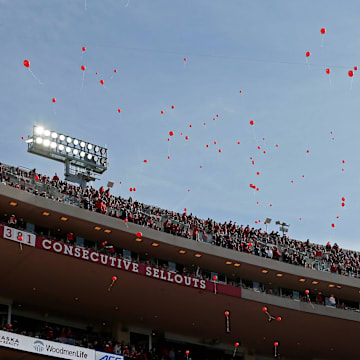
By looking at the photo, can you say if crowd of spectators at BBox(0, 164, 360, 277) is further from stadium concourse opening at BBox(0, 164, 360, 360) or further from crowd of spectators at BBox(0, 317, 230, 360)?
crowd of spectators at BBox(0, 317, 230, 360)

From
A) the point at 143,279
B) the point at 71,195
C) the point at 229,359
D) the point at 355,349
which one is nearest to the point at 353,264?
the point at 355,349

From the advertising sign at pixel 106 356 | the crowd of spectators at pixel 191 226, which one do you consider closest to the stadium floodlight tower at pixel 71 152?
the crowd of spectators at pixel 191 226

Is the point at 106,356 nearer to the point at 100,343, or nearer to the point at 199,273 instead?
the point at 100,343

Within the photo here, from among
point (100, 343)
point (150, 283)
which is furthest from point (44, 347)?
point (150, 283)

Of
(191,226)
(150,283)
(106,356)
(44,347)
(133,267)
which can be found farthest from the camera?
(191,226)

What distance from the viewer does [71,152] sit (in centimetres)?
4322

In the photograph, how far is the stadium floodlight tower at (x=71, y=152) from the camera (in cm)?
4175

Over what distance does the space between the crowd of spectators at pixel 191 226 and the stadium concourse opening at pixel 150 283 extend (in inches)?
3.2

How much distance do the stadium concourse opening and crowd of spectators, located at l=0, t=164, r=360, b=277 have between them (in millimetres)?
81

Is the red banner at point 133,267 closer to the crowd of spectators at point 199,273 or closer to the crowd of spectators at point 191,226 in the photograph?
the crowd of spectators at point 199,273

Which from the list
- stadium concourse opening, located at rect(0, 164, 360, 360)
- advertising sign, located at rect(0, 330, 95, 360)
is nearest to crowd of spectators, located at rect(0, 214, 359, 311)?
stadium concourse opening, located at rect(0, 164, 360, 360)

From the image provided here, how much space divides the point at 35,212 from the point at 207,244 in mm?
9479

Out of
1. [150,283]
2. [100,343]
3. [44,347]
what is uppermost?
[150,283]

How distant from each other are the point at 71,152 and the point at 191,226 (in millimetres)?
Result: 9687
